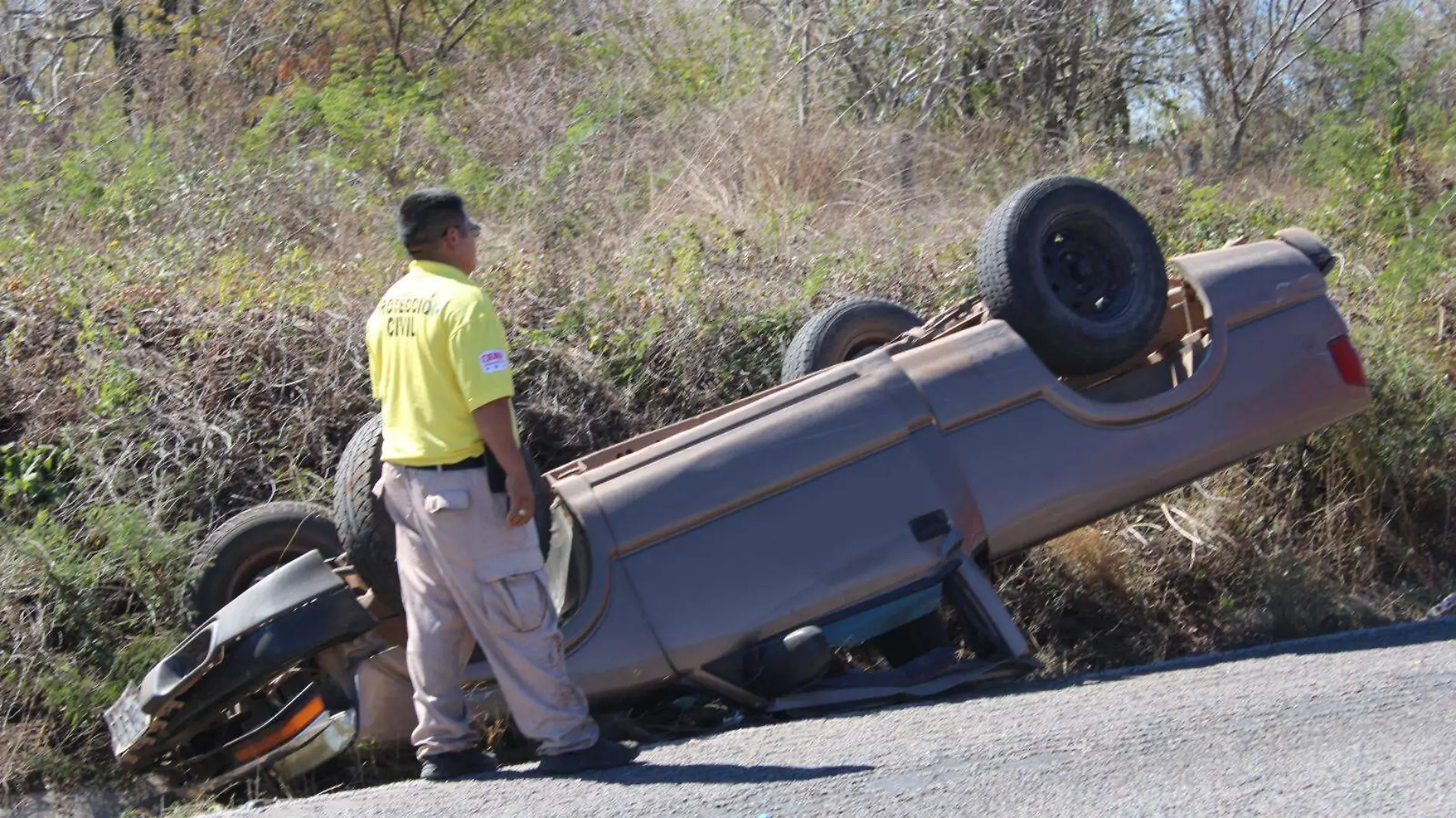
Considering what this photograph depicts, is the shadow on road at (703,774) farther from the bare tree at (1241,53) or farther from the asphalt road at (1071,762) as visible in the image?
the bare tree at (1241,53)

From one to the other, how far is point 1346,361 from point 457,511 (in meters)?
3.74

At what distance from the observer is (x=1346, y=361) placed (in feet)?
18.5

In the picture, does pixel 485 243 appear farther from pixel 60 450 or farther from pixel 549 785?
pixel 549 785

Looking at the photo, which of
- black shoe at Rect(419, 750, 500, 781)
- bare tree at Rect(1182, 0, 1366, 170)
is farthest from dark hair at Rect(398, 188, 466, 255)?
bare tree at Rect(1182, 0, 1366, 170)

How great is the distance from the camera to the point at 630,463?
484cm

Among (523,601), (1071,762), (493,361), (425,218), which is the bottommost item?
(1071,762)

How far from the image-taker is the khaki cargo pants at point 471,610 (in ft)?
13.4

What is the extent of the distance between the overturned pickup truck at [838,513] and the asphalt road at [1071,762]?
310 millimetres

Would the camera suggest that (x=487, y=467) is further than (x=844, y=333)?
No

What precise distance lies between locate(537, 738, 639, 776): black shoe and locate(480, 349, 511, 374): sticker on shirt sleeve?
1.20m

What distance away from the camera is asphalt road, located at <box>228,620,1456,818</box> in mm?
3545

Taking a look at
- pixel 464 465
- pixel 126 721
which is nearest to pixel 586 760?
pixel 464 465

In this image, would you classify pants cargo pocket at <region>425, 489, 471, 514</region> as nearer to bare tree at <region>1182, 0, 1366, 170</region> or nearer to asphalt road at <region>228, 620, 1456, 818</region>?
asphalt road at <region>228, 620, 1456, 818</region>

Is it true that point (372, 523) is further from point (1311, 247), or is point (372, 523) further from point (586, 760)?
point (1311, 247)
